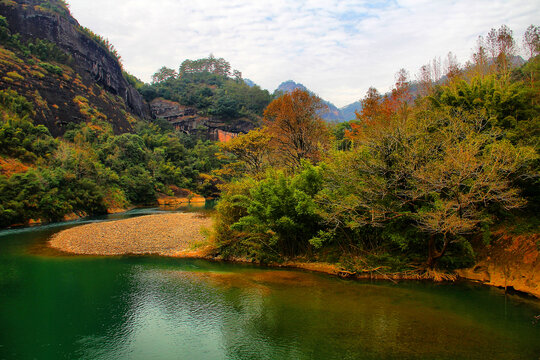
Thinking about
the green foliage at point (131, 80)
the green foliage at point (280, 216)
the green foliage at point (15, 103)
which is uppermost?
the green foliage at point (131, 80)

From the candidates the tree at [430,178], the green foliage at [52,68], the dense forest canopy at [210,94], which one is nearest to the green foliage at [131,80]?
the dense forest canopy at [210,94]

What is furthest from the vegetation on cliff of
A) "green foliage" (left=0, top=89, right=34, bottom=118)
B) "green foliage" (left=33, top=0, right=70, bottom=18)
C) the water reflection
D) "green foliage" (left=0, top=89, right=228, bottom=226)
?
"green foliage" (left=33, top=0, right=70, bottom=18)

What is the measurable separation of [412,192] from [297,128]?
13.7 metres

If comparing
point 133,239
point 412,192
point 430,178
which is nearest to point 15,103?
point 133,239

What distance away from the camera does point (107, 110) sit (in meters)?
65.6

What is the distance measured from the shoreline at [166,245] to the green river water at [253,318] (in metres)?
0.59

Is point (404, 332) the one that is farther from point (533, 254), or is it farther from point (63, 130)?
point (63, 130)

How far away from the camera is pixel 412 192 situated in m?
10.9

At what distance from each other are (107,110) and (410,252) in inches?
2713

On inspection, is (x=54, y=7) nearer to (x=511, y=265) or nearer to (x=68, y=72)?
(x=68, y=72)

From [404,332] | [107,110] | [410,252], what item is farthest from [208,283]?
[107,110]

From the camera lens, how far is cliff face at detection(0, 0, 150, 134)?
5009 cm

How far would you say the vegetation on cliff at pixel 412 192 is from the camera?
10383mm

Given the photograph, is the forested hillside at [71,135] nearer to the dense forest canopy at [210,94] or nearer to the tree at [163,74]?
the dense forest canopy at [210,94]
